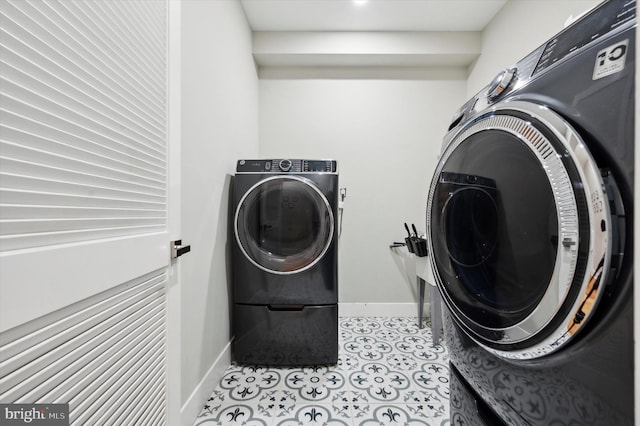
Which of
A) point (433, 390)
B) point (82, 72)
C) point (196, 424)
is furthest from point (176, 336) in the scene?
point (433, 390)

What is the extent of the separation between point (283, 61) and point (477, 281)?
2.29 metres

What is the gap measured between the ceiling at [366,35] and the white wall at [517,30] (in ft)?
0.34

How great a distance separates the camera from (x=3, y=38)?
0.39m

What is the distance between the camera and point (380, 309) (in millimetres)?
2209

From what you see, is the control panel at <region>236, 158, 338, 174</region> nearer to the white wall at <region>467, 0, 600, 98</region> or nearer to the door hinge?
the door hinge

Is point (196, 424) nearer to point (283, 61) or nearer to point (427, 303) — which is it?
point (427, 303)

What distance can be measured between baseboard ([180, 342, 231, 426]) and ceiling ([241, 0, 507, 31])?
7.88 feet

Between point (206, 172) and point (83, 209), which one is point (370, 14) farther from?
point (83, 209)

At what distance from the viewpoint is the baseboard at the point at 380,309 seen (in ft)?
7.25

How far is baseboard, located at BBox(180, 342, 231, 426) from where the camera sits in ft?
3.41

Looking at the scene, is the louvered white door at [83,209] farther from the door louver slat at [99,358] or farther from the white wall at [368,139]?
the white wall at [368,139]

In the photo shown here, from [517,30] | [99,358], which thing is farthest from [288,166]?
[517,30]

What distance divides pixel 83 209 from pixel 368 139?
82.1 inches

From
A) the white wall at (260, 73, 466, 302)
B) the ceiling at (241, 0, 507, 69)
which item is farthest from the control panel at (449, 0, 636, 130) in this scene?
the ceiling at (241, 0, 507, 69)
